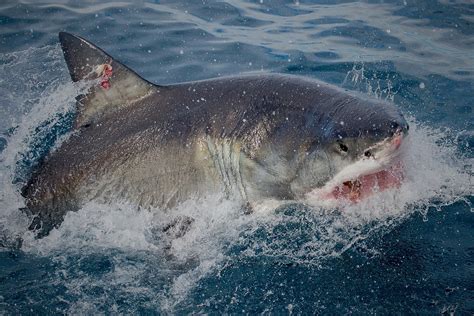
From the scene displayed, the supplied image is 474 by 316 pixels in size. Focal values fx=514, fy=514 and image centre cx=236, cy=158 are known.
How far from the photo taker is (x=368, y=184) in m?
2.94

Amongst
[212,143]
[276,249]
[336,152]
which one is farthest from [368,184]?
[212,143]

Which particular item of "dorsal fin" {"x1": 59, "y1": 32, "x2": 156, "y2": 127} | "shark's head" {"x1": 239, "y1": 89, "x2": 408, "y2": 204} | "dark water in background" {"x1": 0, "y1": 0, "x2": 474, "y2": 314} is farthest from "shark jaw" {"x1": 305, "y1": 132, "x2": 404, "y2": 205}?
"dorsal fin" {"x1": 59, "y1": 32, "x2": 156, "y2": 127}

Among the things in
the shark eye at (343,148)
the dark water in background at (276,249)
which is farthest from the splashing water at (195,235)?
the shark eye at (343,148)

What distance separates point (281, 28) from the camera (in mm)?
7867

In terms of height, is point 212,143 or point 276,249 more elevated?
point 212,143

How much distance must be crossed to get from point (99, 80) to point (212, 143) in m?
1.00

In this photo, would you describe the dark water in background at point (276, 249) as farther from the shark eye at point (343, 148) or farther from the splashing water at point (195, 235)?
the shark eye at point (343, 148)

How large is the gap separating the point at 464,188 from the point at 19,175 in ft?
11.5

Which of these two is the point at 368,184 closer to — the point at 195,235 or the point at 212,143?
the point at 212,143

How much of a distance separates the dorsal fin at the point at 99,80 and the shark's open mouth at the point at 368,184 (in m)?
1.55

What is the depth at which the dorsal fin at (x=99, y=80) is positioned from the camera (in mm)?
3674

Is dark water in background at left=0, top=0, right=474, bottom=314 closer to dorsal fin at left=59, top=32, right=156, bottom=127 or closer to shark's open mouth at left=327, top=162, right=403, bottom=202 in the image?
shark's open mouth at left=327, top=162, right=403, bottom=202

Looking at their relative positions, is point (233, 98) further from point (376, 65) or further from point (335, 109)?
point (376, 65)

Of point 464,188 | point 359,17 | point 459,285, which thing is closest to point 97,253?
point 459,285
